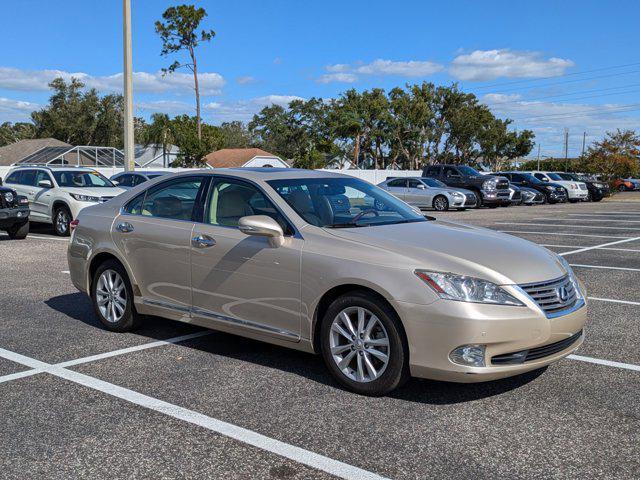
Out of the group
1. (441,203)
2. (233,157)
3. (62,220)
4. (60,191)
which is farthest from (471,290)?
(233,157)

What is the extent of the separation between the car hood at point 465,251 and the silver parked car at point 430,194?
22.7 metres

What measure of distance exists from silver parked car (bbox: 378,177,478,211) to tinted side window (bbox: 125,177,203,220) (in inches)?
857

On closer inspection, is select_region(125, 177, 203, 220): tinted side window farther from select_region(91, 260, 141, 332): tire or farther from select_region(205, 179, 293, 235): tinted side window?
select_region(91, 260, 141, 332): tire

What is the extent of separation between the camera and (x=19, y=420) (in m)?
4.32

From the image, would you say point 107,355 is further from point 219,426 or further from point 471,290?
point 471,290

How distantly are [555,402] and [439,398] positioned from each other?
764 mm

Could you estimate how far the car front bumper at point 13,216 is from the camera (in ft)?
46.5

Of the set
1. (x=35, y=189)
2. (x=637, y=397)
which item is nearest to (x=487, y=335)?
(x=637, y=397)

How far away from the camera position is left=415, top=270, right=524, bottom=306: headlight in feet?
14.5

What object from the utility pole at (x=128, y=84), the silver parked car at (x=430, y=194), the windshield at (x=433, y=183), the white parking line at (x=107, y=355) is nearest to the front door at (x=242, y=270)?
the white parking line at (x=107, y=355)

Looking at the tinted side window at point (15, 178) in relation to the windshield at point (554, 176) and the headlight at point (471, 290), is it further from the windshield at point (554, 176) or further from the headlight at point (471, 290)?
the windshield at point (554, 176)

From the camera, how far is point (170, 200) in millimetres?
6289

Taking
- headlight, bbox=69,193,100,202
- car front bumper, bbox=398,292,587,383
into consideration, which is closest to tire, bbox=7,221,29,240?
headlight, bbox=69,193,100,202

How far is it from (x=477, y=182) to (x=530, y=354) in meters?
27.2
